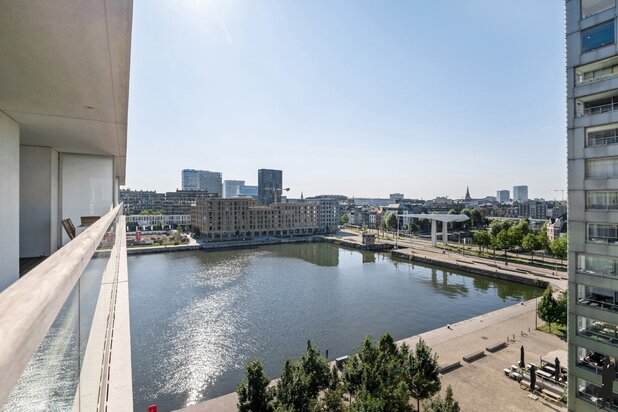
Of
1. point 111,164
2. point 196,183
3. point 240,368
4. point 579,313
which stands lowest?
point 240,368

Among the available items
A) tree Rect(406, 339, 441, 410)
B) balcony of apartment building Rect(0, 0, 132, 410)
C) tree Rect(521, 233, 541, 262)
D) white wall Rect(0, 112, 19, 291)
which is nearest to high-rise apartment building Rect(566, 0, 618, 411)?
tree Rect(406, 339, 441, 410)

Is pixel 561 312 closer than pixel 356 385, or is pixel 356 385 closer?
pixel 356 385

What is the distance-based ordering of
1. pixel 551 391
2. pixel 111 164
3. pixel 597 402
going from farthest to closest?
pixel 551 391
pixel 111 164
pixel 597 402

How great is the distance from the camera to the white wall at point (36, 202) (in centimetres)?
491

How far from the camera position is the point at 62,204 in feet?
18.2

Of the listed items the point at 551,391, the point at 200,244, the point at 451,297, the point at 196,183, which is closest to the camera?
the point at 551,391

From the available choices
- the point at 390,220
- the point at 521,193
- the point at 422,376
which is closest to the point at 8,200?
the point at 422,376

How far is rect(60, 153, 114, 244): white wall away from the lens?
5.76m

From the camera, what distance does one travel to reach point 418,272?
26.9m

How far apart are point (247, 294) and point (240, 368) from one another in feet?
28.7

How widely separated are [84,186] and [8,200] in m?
2.90

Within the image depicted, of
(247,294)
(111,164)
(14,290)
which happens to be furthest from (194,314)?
(14,290)

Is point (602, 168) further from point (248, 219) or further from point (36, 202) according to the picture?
point (248, 219)

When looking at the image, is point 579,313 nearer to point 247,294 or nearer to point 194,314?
point 194,314
